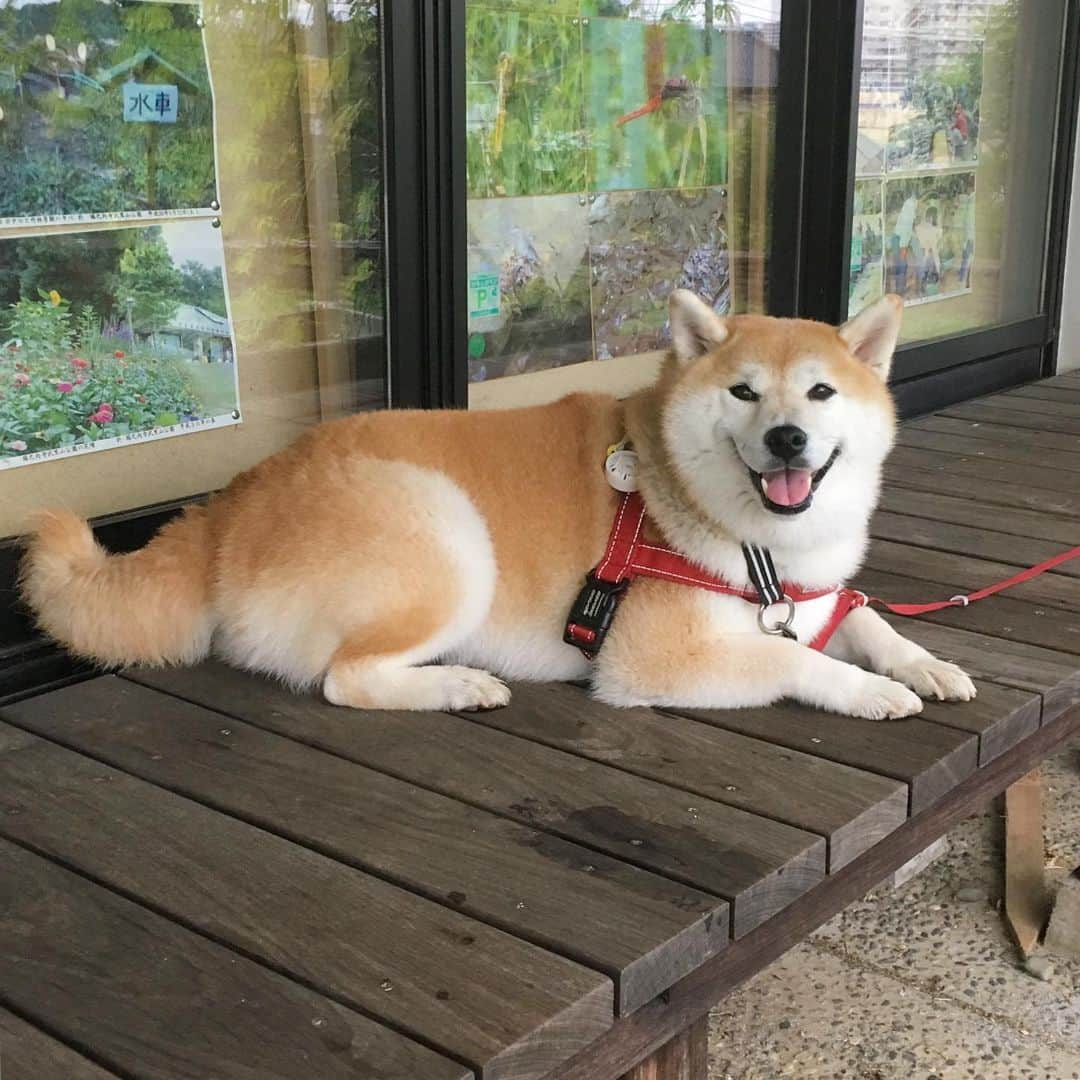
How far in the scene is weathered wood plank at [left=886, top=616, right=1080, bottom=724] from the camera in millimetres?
2422

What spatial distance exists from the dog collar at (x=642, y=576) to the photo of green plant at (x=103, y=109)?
1.21 meters

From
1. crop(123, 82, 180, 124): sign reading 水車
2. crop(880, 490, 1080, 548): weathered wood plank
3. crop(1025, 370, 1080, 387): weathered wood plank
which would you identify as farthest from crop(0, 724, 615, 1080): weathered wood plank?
crop(1025, 370, 1080, 387): weathered wood plank

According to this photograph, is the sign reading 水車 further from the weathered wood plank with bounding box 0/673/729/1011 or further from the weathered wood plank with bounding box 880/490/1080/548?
the weathered wood plank with bounding box 880/490/1080/548

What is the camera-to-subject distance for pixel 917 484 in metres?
3.90

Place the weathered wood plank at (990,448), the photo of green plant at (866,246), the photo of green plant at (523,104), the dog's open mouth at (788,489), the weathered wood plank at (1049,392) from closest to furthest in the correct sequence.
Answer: the dog's open mouth at (788,489) < the photo of green plant at (523,104) < the weathered wood plank at (990,448) < the photo of green plant at (866,246) < the weathered wood plank at (1049,392)

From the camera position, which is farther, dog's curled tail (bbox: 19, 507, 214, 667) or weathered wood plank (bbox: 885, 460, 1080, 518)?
weathered wood plank (bbox: 885, 460, 1080, 518)

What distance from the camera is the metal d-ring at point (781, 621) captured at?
2.35m

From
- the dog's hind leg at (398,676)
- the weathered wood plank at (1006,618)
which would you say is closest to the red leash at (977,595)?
the weathered wood plank at (1006,618)

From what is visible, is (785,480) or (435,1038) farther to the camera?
(785,480)

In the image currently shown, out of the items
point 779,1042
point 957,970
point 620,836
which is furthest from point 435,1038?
point 957,970

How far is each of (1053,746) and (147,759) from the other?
1.64 metres

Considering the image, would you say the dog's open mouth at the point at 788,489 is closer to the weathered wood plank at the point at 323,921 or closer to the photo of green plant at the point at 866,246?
the weathered wood plank at the point at 323,921

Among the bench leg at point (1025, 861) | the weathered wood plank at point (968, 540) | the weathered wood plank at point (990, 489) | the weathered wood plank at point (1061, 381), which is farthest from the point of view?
the weathered wood plank at point (1061, 381)

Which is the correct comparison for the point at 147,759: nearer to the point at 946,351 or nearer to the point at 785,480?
the point at 785,480
